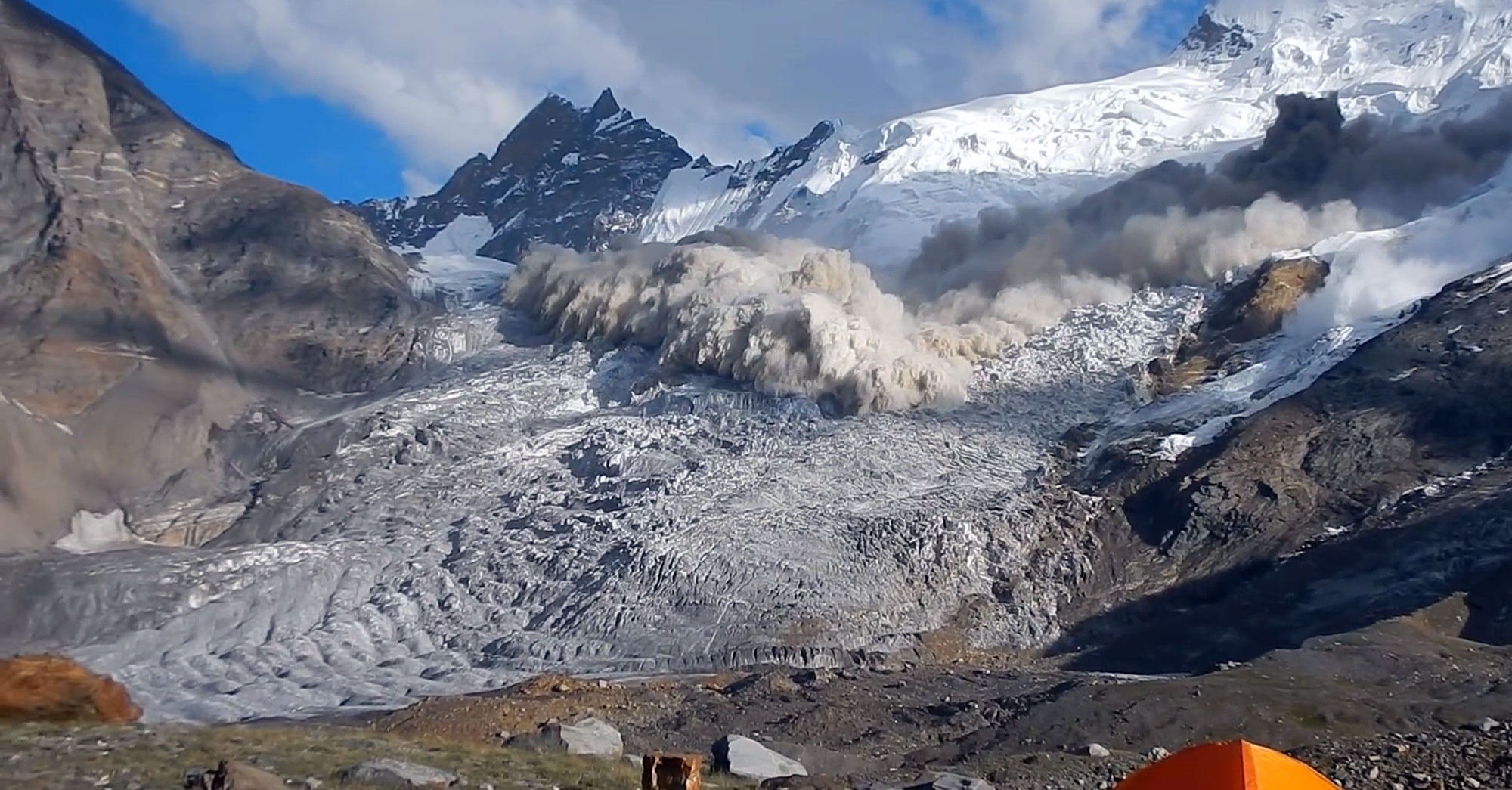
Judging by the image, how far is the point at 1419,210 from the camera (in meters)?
97.9

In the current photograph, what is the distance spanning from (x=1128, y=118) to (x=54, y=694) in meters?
156

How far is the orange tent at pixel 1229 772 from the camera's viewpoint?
14117 mm

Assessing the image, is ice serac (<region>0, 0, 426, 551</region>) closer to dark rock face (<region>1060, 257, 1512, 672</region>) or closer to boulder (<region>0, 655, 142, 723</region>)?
dark rock face (<region>1060, 257, 1512, 672</region>)

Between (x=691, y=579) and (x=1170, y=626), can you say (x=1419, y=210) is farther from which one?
(x=691, y=579)

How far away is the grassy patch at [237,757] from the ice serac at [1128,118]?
381 feet

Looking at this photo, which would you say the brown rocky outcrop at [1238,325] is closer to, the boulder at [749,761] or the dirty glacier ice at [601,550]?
the dirty glacier ice at [601,550]

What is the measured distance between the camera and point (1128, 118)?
16575 centimetres

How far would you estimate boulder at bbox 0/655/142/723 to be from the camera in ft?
73.9

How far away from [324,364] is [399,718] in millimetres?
63649

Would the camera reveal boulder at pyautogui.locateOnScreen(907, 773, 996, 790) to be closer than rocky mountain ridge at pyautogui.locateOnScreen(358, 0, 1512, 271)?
Yes

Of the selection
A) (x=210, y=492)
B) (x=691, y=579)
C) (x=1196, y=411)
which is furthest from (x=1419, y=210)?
(x=210, y=492)

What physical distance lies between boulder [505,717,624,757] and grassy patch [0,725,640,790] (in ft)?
14.1

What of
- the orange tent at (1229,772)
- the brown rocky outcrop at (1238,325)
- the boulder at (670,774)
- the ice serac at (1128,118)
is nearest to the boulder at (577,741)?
the boulder at (670,774)

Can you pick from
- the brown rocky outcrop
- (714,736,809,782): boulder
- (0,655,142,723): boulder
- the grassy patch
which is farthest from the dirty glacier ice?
the grassy patch
